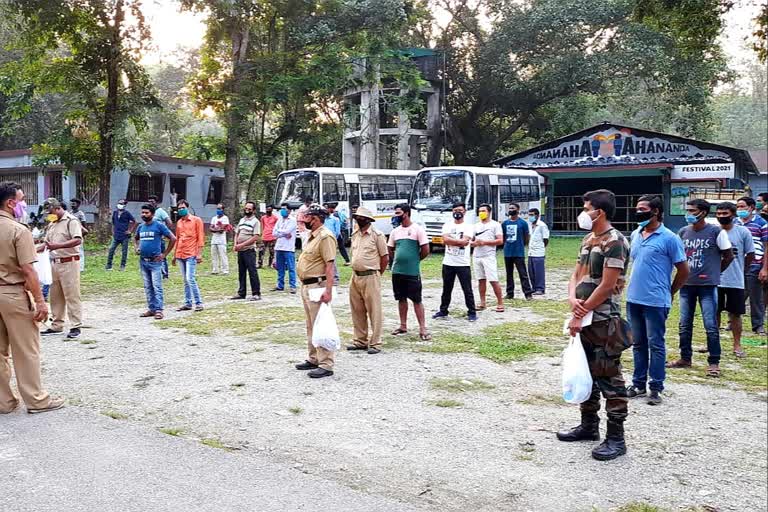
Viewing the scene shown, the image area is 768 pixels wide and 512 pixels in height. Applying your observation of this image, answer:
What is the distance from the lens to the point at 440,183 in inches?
876

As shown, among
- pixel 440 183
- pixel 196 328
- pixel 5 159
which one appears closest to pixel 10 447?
pixel 196 328

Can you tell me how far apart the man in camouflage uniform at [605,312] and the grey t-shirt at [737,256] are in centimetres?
328

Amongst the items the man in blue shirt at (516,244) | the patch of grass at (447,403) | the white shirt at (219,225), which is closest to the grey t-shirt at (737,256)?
the patch of grass at (447,403)

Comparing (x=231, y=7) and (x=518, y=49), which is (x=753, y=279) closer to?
(x=231, y=7)

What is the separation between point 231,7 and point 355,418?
61.8 feet

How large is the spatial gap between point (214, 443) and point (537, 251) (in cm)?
858

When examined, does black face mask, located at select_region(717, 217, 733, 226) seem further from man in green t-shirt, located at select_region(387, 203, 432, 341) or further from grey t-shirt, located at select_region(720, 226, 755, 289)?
man in green t-shirt, located at select_region(387, 203, 432, 341)

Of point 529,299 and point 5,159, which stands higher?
point 5,159

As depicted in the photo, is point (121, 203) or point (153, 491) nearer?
point (153, 491)

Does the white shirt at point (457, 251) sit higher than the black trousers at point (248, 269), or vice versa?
the white shirt at point (457, 251)

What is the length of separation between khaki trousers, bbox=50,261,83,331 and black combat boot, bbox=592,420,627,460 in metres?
6.71

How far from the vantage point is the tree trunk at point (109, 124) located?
23.2 m

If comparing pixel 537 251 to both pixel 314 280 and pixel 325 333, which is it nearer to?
pixel 314 280

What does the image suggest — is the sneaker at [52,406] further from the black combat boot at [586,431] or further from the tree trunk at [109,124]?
the tree trunk at [109,124]
